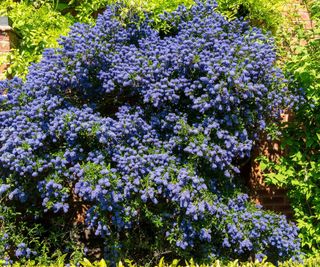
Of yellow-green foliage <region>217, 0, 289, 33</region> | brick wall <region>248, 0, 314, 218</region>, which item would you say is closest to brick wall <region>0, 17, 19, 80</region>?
yellow-green foliage <region>217, 0, 289, 33</region>

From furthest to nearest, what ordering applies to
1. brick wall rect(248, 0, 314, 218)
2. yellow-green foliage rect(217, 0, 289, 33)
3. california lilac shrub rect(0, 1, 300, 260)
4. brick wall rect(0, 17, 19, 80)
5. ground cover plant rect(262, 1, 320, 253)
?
brick wall rect(248, 0, 314, 218) → yellow-green foliage rect(217, 0, 289, 33) → brick wall rect(0, 17, 19, 80) → ground cover plant rect(262, 1, 320, 253) → california lilac shrub rect(0, 1, 300, 260)

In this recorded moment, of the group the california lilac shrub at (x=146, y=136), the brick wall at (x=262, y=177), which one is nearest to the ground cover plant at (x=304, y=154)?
the brick wall at (x=262, y=177)

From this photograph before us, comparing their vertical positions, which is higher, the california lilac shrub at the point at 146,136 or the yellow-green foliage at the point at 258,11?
the yellow-green foliage at the point at 258,11

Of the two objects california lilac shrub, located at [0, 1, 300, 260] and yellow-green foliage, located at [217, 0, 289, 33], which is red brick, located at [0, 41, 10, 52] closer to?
california lilac shrub, located at [0, 1, 300, 260]

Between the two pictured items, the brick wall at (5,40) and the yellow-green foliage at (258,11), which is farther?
the yellow-green foliage at (258,11)

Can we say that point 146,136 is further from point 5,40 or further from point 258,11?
point 258,11

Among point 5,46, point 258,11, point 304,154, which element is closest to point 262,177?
point 304,154

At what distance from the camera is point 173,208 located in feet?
11.9

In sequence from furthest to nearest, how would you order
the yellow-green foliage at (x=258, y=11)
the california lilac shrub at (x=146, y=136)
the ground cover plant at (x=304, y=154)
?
the yellow-green foliage at (x=258, y=11) → the ground cover plant at (x=304, y=154) → the california lilac shrub at (x=146, y=136)

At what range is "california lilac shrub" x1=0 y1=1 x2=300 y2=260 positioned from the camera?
333 centimetres

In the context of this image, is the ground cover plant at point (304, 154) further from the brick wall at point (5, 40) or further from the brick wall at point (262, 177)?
the brick wall at point (5, 40)

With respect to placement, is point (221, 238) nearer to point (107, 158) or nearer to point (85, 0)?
point (107, 158)

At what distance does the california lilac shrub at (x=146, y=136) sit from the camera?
333cm

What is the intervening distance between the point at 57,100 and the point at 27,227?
108 cm
